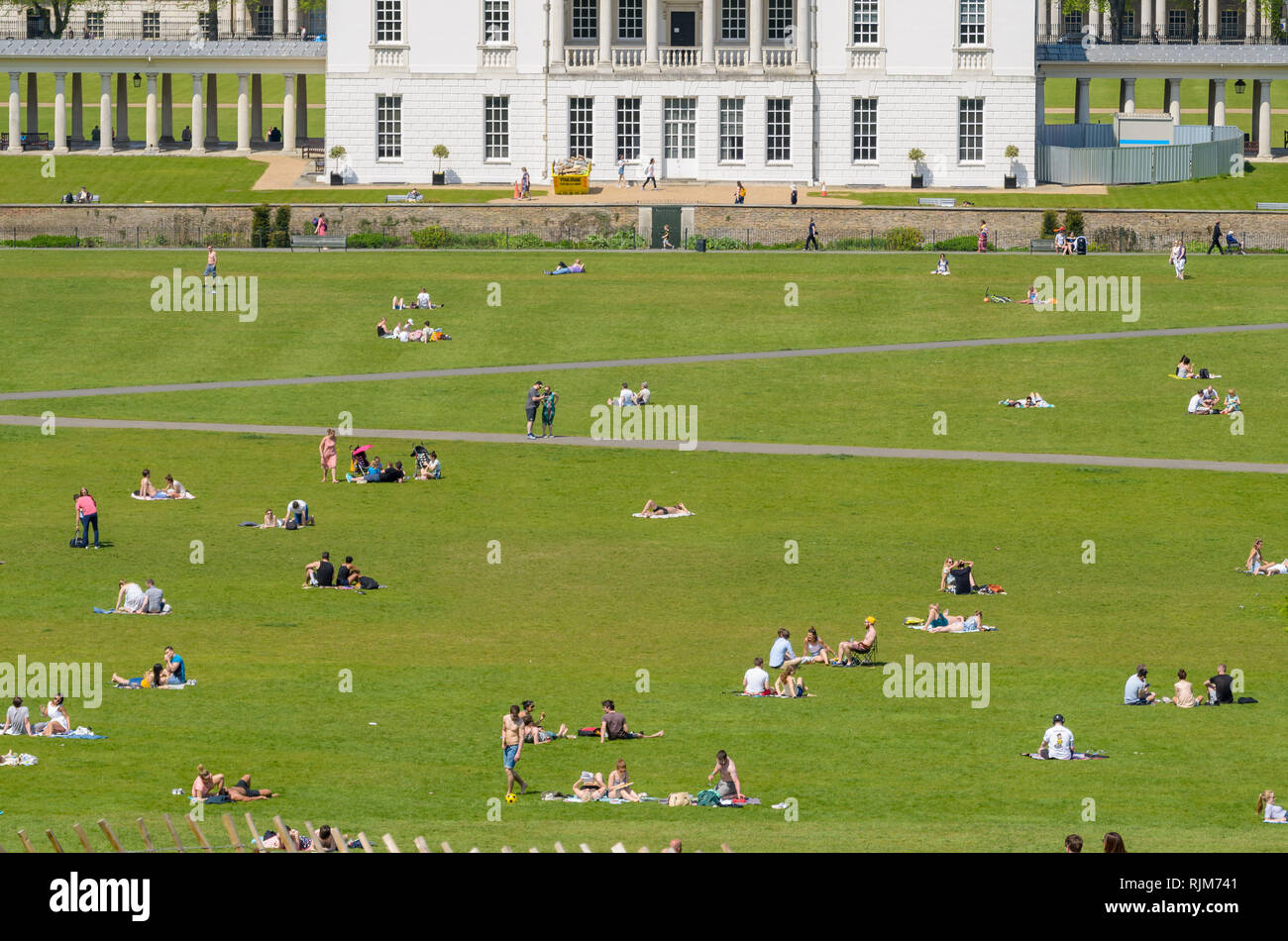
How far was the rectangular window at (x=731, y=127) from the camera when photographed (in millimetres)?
104875

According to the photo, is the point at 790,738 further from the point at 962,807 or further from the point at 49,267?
the point at 49,267

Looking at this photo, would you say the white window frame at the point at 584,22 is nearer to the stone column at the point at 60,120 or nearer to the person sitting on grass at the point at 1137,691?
the stone column at the point at 60,120

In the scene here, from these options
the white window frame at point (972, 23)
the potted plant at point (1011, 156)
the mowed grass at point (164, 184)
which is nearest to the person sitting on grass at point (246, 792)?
the mowed grass at point (164, 184)

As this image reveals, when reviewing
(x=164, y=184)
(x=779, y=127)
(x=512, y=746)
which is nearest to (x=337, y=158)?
(x=164, y=184)

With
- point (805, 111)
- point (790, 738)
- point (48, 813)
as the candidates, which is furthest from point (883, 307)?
point (48, 813)

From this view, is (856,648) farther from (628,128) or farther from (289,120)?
(289,120)

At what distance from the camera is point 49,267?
3351 inches

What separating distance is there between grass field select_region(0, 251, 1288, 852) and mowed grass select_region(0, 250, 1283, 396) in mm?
270

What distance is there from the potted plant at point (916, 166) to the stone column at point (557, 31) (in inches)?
559

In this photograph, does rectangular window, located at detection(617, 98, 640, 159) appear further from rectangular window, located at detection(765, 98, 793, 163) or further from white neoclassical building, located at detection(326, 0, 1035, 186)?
rectangular window, located at detection(765, 98, 793, 163)

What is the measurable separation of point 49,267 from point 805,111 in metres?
39.3

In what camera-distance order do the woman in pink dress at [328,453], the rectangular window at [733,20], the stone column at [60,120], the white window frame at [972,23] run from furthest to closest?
the stone column at [60,120] → the rectangular window at [733,20] → the white window frame at [972,23] → the woman in pink dress at [328,453]

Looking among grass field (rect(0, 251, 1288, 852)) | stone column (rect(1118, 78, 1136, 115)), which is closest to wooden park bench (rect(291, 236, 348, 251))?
grass field (rect(0, 251, 1288, 852))

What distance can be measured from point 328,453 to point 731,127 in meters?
56.4
